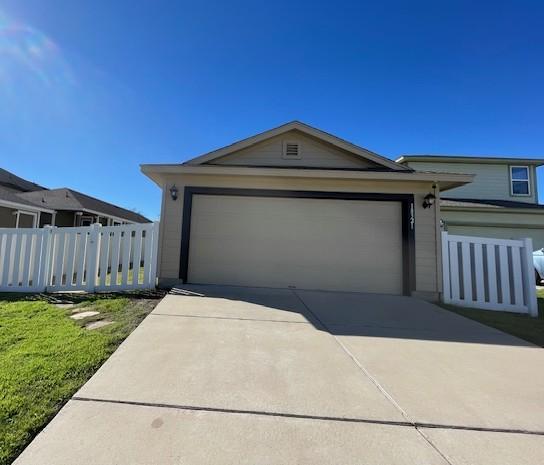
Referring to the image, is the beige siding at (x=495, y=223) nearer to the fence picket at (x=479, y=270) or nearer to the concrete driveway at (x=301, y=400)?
the fence picket at (x=479, y=270)

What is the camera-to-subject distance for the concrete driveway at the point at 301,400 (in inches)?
65.2

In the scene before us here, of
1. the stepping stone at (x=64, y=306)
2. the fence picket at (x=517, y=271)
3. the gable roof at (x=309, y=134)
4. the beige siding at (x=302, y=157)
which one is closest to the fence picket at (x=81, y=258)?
the stepping stone at (x=64, y=306)

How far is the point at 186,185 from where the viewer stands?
23.2 ft

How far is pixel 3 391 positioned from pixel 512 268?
805 centimetres

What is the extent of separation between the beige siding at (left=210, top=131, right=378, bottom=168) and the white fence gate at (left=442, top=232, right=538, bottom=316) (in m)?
3.25

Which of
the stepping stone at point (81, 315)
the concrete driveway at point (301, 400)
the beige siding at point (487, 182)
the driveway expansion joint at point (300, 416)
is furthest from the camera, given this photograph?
the beige siding at point (487, 182)

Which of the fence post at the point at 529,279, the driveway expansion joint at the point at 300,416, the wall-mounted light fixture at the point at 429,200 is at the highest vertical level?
the wall-mounted light fixture at the point at 429,200

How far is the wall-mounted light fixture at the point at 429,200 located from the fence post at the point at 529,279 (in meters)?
1.88

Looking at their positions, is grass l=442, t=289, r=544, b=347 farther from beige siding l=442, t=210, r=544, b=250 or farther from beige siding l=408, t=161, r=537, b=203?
beige siding l=408, t=161, r=537, b=203

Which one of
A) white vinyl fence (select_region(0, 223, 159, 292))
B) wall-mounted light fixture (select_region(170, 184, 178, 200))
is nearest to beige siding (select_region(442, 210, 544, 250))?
wall-mounted light fixture (select_region(170, 184, 178, 200))

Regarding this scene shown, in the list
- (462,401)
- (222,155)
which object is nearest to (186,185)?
(222,155)

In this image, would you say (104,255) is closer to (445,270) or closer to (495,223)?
(445,270)

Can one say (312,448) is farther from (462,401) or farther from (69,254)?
(69,254)

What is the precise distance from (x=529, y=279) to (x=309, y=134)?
5.93 meters
